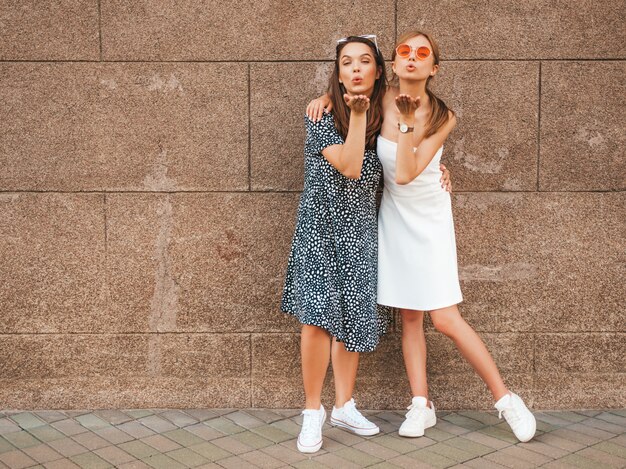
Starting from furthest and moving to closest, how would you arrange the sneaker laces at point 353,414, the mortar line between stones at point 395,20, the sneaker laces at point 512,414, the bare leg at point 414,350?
1. the mortar line between stones at point 395,20
2. the bare leg at point 414,350
3. the sneaker laces at point 353,414
4. the sneaker laces at point 512,414

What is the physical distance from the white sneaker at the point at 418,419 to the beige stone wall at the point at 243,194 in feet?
1.13

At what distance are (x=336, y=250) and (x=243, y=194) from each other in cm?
80

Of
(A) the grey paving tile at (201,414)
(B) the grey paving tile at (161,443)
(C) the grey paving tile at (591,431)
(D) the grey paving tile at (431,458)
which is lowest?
(B) the grey paving tile at (161,443)

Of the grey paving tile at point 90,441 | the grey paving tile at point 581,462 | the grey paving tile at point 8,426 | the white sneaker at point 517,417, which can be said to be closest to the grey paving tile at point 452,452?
the white sneaker at point 517,417

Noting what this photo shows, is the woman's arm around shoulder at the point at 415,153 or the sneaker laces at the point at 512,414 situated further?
the sneaker laces at the point at 512,414

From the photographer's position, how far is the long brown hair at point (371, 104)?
11.2ft

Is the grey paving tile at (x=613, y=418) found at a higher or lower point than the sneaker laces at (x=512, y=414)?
lower

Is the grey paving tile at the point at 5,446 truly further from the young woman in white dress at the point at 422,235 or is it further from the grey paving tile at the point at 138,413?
the young woman in white dress at the point at 422,235

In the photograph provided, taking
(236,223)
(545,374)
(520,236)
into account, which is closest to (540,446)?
(545,374)

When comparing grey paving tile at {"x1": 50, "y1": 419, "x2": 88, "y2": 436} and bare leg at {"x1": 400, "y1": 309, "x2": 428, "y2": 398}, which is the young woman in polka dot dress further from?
grey paving tile at {"x1": 50, "y1": 419, "x2": 88, "y2": 436}

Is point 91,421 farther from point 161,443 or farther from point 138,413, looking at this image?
point 161,443

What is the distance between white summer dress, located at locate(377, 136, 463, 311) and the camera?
11.7 ft

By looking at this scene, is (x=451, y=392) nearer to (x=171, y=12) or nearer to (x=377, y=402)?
(x=377, y=402)

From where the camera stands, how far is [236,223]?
403 cm
